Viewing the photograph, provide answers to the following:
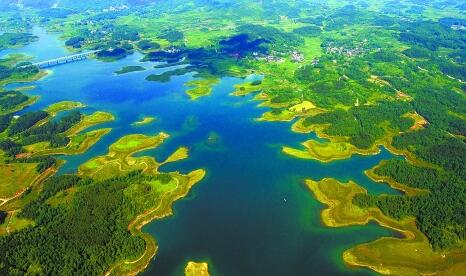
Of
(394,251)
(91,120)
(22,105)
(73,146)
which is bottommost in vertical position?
(22,105)

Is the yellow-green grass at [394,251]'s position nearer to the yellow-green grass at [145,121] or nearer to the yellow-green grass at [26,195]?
the yellow-green grass at [26,195]

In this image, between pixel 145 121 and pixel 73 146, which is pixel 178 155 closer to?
pixel 145 121

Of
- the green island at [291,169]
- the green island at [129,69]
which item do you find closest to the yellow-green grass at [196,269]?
the green island at [291,169]

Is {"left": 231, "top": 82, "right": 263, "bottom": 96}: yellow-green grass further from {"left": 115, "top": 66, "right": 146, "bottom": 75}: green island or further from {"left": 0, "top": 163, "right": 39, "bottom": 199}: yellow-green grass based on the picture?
{"left": 0, "top": 163, "right": 39, "bottom": 199}: yellow-green grass

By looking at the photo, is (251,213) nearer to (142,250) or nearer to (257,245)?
(257,245)

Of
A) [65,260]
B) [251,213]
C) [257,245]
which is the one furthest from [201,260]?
[65,260]

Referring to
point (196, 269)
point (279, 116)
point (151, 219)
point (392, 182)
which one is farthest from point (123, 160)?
point (392, 182)

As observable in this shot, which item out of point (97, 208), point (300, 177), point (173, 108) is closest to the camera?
→ point (97, 208)
